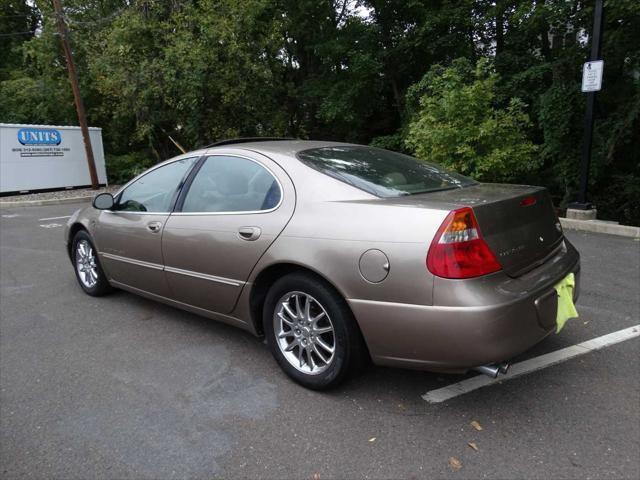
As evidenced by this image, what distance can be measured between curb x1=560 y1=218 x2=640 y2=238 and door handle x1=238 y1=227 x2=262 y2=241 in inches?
246

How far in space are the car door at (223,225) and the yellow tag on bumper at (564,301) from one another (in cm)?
164

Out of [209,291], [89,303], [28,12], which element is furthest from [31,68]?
[209,291]

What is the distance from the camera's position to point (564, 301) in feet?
9.08

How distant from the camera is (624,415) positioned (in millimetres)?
2586

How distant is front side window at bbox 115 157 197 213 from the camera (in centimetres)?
Result: 386

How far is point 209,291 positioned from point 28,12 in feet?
98.1

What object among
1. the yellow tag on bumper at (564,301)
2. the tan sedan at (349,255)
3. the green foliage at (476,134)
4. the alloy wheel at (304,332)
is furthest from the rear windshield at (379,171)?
the green foliage at (476,134)

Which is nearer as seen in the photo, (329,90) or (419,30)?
(419,30)

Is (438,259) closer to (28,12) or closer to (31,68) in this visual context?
(31,68)

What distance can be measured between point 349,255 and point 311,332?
1.95 feet

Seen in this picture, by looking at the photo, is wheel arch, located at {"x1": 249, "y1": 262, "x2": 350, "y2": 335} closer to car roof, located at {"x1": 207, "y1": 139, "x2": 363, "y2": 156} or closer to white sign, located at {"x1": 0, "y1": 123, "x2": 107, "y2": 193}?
car roof, located at {"x1": 207, "y1": 139, "x2": 363, "y2": 156}

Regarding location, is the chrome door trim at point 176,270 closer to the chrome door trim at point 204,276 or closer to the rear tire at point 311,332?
the chrome door trim at point 204,276

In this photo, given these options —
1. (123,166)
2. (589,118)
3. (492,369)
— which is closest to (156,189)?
(492,369)

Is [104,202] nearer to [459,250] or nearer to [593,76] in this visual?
[459,250]
